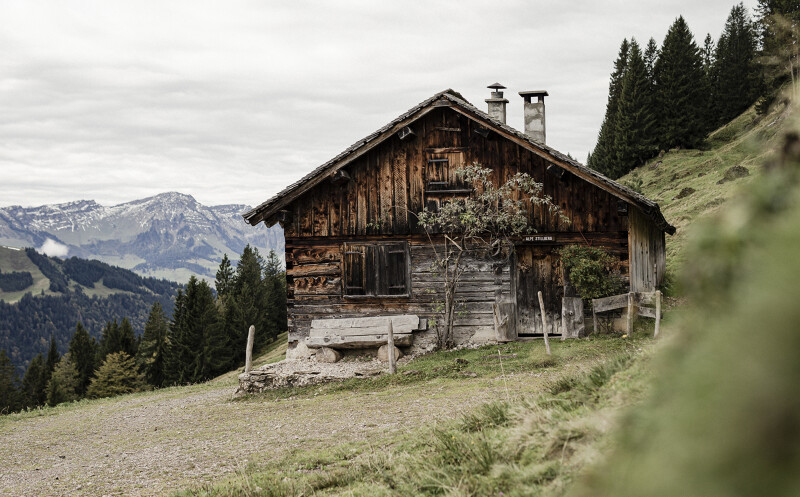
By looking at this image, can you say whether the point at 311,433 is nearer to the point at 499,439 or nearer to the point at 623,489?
the point at 499,439

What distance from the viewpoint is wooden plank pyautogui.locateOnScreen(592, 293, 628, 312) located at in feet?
54.9

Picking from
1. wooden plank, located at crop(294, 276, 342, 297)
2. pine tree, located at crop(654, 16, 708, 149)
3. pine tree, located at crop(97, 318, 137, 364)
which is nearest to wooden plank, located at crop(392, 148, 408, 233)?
wooden plank, located at crop(294, 276, 342, 297)

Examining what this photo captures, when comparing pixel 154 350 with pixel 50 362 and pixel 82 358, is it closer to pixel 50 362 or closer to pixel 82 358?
pixel 82 358

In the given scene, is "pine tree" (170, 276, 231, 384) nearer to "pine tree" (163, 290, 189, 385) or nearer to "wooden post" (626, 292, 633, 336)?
"pine tree" (163, 290, 189, 385)

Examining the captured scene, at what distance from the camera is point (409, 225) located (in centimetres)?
1797

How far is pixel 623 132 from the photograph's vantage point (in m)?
61.2

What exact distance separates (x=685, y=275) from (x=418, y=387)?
1211 centimetres

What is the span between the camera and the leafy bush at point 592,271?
16969 mm

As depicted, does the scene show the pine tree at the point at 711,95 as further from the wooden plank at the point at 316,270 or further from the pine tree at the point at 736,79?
the wooden plank at the point at 316,270

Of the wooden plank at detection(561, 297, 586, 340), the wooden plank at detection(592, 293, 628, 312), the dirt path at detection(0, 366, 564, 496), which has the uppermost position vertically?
the wooden plank at detection(592, 293, 628, 312)

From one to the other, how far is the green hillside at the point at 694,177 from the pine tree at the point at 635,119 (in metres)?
1.72

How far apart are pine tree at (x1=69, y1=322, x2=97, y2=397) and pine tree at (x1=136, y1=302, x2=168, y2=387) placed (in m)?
6.54

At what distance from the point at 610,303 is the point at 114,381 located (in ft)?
226

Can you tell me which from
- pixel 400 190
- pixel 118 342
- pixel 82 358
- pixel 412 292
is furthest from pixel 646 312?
pixel 82 358
